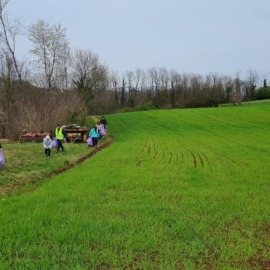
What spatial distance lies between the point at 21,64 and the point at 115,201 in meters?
34.3

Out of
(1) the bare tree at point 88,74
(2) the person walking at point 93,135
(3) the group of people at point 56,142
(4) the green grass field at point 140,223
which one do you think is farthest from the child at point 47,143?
(1) the bare tree at point 88,74

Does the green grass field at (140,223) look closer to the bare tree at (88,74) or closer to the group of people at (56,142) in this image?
the group of people at (56,142)

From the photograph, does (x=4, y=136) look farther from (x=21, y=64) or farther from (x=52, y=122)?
(x=21, y=64)

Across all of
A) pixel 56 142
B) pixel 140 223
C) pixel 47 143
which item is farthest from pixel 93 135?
pixel 140 223

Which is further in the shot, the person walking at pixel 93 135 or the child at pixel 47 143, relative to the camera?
the person walking at pixel 93 135

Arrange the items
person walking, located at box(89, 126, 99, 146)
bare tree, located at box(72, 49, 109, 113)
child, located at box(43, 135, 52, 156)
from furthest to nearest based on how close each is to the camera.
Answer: bare tree, located at box(72, 49, 109, 113) → person walking, located at box(89, 126, 99, 146) → child, located at box(43, 135, 52, 156)

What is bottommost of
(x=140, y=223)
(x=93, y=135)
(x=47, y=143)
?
(x=140, y=223)

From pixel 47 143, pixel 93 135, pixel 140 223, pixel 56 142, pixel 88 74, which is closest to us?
pixel 140 223

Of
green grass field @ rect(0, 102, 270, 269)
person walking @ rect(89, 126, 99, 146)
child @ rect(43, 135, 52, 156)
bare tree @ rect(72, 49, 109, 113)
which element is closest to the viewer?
green grass field @ rect(0, 102, 270, 269)

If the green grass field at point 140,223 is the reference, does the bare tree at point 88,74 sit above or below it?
above

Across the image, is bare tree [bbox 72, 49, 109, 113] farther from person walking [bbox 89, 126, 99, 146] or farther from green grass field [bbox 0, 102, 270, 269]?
green grass field [bbox 0, 102, 270, 269]

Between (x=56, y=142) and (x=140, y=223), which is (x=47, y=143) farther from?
(x=140, y=223)

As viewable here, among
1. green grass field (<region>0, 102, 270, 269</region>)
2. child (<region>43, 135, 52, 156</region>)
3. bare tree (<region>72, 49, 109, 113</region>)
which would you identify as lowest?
green grass field (<region>0, 102, 270, 269</region>)

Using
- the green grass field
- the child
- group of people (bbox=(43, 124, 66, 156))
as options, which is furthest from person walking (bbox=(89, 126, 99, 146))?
the green grass field
